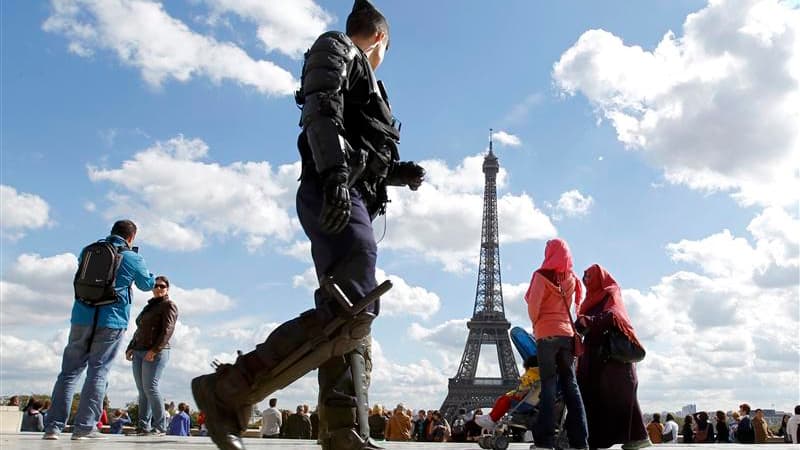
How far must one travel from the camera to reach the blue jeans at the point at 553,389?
18.2 feet

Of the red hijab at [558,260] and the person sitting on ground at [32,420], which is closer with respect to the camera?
the red hijab at [558,260]

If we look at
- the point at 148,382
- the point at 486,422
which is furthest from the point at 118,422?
the point at 486,422

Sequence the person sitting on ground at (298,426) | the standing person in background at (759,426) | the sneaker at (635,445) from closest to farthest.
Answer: the sneaker at (635,445), the person sitting on ground at (298,426), the standing person in background at (759,426)

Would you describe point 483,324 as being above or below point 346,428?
above

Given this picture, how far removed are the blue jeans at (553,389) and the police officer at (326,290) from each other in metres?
2.44

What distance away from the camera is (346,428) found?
123 inches

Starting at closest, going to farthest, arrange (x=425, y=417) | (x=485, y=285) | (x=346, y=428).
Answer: (x=346, y=428) → (x=425, y=417) → (x=485, y=285)

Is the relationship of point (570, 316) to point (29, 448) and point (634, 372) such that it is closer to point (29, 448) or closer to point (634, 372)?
point (634, 372)

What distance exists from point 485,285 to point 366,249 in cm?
6530

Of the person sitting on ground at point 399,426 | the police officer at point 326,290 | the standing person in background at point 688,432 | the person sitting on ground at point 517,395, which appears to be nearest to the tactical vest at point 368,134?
the police officer at point 326,290

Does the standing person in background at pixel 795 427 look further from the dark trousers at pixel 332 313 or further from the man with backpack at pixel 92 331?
the dark trousers at pixel 332 313

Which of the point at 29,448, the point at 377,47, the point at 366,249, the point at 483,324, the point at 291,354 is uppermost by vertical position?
the point at 483,324

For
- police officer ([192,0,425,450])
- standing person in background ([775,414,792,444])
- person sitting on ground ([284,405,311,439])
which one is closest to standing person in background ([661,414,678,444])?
standing person in background ([775,414,792,444])

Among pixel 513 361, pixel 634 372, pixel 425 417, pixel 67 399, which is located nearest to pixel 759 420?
pixel 425 417
